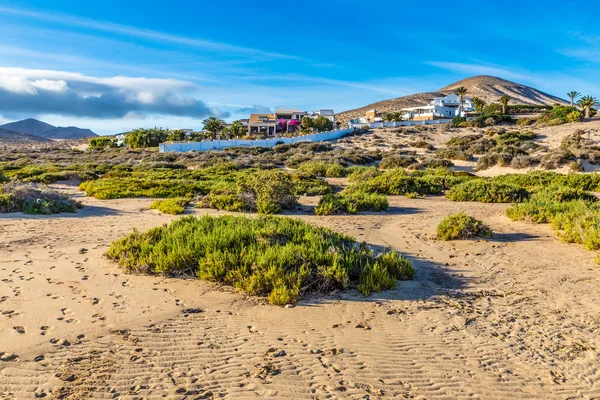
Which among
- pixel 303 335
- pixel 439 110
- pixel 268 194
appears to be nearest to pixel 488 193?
pixel 268 194

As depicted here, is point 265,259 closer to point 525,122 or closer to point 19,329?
point 19,329

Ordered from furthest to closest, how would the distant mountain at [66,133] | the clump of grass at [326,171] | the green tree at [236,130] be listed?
the distant mountain at [66,133]
the green tree at [236,130]
the clump of grass at [326,171]

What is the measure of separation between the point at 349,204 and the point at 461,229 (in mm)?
4044

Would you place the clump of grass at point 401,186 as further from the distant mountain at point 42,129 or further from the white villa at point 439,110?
the distant mountain at point 42,129

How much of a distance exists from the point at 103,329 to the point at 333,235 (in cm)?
414

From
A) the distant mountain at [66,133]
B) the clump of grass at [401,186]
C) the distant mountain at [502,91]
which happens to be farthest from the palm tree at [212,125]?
the distant mountain at [66,133]

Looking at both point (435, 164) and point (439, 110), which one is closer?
point (435, 164)

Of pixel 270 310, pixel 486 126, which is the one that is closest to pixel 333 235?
pixel 270 310

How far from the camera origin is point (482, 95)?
427ft

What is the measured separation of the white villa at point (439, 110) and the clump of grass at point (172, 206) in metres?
70.4

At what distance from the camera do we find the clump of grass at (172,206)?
477 inches

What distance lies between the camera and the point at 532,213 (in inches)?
415

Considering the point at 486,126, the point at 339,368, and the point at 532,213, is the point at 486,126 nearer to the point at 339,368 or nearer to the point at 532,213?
the point at 532,213

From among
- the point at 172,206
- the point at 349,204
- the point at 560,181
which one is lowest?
the point at 172,206
